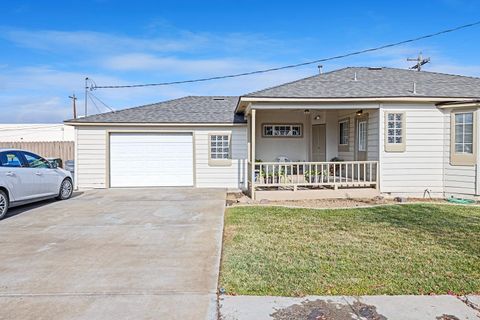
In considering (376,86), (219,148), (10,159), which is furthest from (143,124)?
(376,86)

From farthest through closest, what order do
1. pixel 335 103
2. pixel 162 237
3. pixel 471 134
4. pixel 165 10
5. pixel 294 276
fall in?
1. pixel 165 10
2. pixel 335 103
3. pixel 471 134
4. pixel 162 237
5. pixel 294 276

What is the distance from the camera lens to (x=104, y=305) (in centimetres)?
345

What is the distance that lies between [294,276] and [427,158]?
8464 millimetres

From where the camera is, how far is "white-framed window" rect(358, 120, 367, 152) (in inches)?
458

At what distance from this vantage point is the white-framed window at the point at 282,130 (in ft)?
46.3

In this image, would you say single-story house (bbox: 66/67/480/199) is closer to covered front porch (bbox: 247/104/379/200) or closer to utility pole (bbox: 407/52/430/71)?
covered front porch (bbox: 247/104/379/200)

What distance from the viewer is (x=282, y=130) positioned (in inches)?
558

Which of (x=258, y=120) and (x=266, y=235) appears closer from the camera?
(x=266, y=235)

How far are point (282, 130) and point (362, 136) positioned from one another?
3.37 metres

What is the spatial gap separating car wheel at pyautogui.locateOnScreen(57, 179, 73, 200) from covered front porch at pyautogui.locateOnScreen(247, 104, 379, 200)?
5575 millimetres

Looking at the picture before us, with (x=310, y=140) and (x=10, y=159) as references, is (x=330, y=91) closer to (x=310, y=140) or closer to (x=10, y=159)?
(x=310, y=140)

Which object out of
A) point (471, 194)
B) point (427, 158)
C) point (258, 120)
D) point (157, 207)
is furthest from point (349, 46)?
point (157, 207)

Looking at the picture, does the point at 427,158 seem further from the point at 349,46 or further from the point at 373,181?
the point at 349,46

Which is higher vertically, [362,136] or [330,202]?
[362,136]
